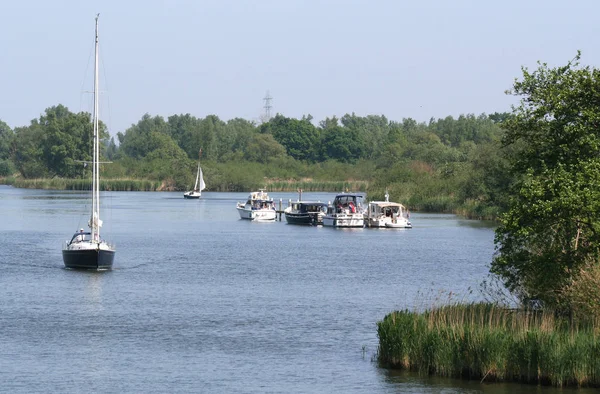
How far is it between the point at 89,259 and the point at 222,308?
12.7 meters

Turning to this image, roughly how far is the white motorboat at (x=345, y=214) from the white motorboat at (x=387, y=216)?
3.47 ft

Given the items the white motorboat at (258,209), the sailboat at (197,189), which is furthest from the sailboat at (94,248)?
the sailboat at (197,189)

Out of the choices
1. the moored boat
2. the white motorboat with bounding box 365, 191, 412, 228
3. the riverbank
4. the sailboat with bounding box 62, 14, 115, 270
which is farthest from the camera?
the riverbank


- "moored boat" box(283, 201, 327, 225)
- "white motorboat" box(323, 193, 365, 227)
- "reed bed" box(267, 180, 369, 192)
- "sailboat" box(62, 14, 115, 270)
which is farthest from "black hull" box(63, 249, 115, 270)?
"reed bed" box(267, 180, 369, 192)

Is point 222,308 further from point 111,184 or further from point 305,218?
point 111,184

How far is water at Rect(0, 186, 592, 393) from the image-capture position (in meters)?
28.1

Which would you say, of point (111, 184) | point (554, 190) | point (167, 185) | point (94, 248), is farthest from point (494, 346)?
point (167, 185)

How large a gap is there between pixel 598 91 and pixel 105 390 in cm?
1730

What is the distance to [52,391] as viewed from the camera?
87.3 ft

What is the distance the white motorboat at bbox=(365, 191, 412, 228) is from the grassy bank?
6223 cm

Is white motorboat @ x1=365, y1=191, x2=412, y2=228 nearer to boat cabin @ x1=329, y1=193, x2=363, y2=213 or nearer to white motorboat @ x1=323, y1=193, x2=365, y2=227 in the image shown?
white motorboat @ x1=323, y1=193, x2=365, y2=227

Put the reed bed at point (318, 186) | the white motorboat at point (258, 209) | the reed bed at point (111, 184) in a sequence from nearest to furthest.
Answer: the white motorboat at point (258, 209) < the reed bed at point (318, 186) < the reed bed at point (111, 184)

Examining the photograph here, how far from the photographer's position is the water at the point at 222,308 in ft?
92.1

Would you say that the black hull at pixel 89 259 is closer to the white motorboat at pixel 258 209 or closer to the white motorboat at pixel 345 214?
the white motorboat at pixel 345 214
